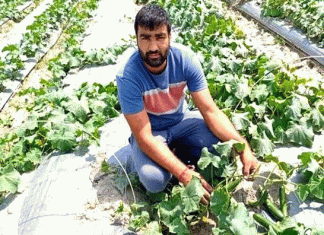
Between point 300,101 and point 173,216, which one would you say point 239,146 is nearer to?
point 173,216

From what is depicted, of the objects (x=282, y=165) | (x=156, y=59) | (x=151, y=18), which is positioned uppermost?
(x=151, y=18)

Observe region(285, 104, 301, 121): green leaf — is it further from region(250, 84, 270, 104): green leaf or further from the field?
region(250, 84, 270, 104): green leaf

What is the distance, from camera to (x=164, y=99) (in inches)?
107

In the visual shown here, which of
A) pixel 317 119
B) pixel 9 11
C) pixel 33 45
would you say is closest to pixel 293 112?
pixel 317 119

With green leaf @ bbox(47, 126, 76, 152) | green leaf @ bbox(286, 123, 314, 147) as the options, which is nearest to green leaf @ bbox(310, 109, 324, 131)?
green leaf @ bbox(286, 123, 314, 147)

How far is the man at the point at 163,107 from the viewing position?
2414 millimetres

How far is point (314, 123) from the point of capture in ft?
10.0

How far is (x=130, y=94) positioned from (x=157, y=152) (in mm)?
414

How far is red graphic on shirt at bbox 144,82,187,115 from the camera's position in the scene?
8.75 feet

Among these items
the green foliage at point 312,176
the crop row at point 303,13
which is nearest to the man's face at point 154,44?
the green foliage at point 312,176

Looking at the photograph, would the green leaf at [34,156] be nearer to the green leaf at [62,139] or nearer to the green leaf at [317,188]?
the green leaf at [62,139]

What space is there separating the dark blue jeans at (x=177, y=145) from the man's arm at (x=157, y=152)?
3.4 inches

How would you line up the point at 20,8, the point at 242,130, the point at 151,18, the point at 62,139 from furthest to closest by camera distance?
the point at 20,8, the point at 62,139, the point at 242,130, the point at 151,18

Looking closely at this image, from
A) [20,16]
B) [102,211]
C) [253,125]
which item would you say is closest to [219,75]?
[253,125]
